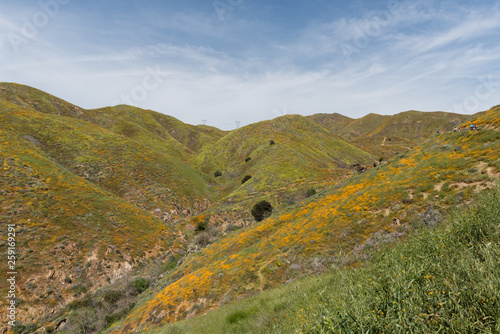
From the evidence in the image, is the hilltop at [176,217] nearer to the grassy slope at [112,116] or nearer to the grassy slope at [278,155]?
the grassy slope at [278,155]

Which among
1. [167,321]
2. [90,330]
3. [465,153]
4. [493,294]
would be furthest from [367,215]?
[90,330]

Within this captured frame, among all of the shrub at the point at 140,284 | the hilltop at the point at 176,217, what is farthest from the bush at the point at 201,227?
the shrub at the point at 140,284

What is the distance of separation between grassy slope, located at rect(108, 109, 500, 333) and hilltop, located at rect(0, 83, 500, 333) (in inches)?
3.6

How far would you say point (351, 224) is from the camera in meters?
13.5

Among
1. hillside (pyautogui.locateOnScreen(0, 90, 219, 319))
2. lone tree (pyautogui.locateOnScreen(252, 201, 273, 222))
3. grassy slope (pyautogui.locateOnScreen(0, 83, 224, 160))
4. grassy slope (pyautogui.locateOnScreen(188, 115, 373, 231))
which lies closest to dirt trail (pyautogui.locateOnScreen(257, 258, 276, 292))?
lone tree (pyautogui.locateOnScreen(252, 201, 273, 222))

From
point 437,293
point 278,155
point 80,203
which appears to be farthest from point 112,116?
point 437,293

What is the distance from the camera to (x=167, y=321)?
1315cm

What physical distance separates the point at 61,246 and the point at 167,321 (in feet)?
61.5

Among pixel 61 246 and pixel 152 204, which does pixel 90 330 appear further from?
pixel 152 204

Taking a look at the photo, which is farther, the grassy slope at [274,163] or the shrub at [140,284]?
the grassy slope at [274,163]

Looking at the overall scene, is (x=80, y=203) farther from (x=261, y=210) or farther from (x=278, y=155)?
(x=278, y=155)

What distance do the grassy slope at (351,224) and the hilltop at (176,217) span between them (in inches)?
3.6

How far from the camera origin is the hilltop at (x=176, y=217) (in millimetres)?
12484

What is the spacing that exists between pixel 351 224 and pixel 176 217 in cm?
3516
